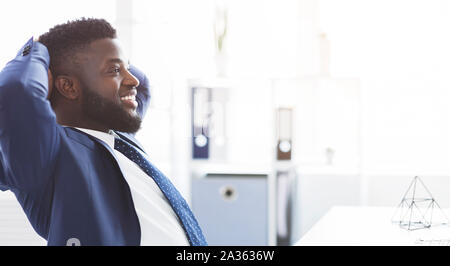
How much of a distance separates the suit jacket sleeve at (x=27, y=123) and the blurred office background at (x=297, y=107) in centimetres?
106

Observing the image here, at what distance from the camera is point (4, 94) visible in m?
1.12

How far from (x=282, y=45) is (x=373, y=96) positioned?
0.56 meters

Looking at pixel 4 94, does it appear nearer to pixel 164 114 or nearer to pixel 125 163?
pixel 125 163

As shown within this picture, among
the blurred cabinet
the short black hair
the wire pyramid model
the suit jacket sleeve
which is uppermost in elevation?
the short black hair

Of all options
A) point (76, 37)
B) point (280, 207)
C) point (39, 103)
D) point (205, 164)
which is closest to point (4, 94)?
point (39, 103)

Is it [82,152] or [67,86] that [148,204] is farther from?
[67,86]

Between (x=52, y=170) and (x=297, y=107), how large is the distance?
1.97 metres

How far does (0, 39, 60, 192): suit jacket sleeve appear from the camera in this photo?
1107 mm

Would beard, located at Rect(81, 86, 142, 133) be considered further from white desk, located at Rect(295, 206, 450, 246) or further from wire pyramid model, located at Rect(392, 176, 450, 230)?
wire pyramid model, located at Rect(392, 176, 450, 230)

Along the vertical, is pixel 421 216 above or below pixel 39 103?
below

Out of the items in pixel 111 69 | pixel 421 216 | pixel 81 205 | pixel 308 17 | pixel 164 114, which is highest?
pixel 308 17

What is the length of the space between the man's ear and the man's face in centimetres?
1

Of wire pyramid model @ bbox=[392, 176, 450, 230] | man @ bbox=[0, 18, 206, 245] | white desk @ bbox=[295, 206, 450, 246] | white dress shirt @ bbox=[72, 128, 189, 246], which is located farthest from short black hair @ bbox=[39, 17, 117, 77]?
wire pyramid model @ bbox=[392, 176, 450, 230]

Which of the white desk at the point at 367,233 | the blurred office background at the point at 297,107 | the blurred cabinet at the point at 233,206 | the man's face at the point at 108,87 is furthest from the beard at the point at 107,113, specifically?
the blurred cabinet at the point at 233,206
